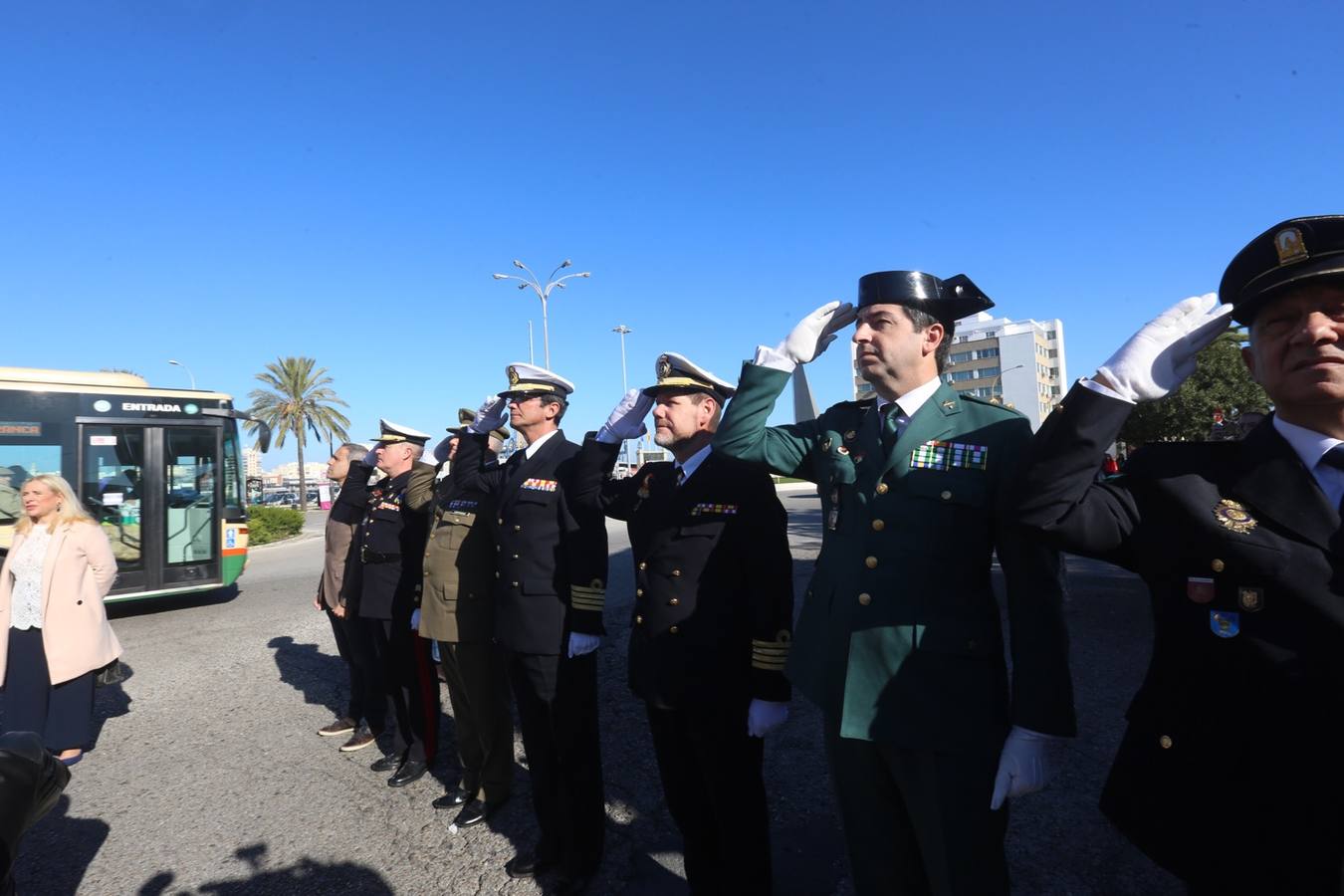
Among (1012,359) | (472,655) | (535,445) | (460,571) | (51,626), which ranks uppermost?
(1012,359)

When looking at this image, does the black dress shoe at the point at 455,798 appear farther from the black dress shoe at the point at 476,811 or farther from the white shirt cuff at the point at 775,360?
the white shirt cuff at the point at 775,360

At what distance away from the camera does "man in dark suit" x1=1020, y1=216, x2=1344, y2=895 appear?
1.30 meters

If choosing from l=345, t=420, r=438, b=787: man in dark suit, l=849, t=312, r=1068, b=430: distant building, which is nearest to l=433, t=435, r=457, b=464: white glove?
l=345, t=420, r=438, b=787: man in dark suit

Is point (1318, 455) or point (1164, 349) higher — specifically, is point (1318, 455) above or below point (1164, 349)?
below

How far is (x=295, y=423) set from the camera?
4359cm

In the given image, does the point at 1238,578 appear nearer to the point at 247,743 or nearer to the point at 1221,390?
the point at 247,743

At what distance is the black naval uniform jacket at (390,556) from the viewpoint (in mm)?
4684

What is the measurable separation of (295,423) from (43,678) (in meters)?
43.2

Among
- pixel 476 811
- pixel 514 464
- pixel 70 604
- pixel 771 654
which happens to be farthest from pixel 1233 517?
pixel 70 604

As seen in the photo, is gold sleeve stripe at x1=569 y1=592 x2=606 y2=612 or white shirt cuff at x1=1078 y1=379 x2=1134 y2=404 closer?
white shirt cuff at x1=1078 y1=379 x2=1134 y2=404

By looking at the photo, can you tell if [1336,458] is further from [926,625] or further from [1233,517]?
[926,625]

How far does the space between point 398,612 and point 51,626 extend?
210 centimetres

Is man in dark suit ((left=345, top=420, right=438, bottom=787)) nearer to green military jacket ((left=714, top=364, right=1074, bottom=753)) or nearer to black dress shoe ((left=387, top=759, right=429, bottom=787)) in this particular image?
black dress shoe ((left=387, top=759, right=429, bottom=787))

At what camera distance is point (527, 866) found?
333 centimetres
